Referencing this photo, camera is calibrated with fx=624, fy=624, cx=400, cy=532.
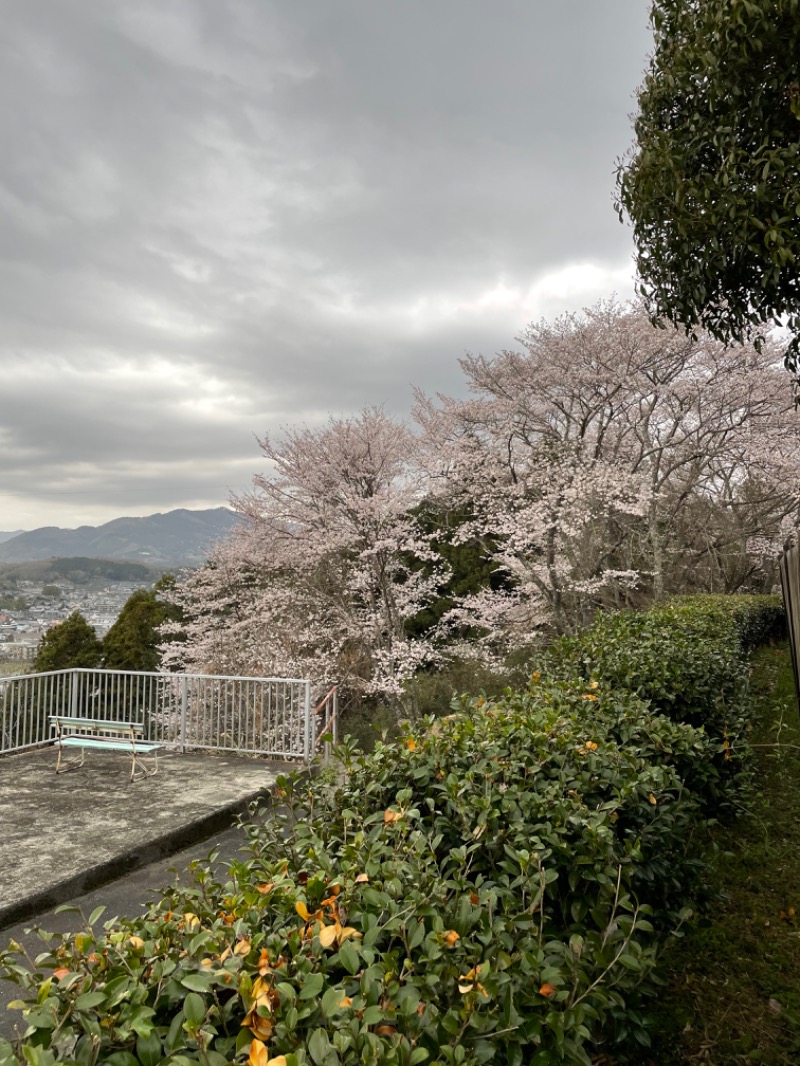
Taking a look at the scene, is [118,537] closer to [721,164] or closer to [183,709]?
[183,709]

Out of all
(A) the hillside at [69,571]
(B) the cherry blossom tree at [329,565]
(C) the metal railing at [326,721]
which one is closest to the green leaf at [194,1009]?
(C) the metal railing at [326,721]

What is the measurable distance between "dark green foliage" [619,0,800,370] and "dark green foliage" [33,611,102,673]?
22815 millimetres

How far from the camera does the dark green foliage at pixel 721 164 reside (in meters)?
4.02

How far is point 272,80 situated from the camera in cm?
756

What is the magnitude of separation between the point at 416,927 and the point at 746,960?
107 inches

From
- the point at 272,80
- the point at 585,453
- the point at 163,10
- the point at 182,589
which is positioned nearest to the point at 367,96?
the point at 272,80

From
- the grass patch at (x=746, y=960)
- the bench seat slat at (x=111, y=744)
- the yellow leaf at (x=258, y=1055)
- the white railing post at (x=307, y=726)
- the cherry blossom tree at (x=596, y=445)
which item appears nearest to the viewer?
the yellow leaf at (x=258, y=1055)

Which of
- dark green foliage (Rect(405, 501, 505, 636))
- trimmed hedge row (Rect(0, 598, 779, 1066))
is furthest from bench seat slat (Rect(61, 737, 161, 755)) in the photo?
dark green foliage (Rect(405, 501, 505, 636))

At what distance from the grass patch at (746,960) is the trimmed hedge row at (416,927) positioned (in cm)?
38

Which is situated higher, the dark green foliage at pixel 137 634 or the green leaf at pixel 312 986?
the green leaf at pixel 312 986

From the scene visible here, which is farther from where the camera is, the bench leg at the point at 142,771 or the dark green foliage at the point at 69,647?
the dark green foliage at the point at 69,647

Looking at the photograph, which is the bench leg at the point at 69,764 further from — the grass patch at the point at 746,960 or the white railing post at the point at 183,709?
the grass patch at the point at 746,960

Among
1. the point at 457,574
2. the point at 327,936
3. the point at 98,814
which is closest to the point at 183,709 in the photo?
the point at 98,814

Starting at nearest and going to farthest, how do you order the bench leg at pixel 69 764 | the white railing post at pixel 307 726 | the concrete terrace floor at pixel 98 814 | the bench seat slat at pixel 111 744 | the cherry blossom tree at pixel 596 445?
the concrete terrace floor at pixel 98 814 < the bench seat slat at pixel 111 744 < the bench leg at pixel 69 764 < the white railing post at pixel 307 726 < the cherry blossom tree at pixel 596 445
